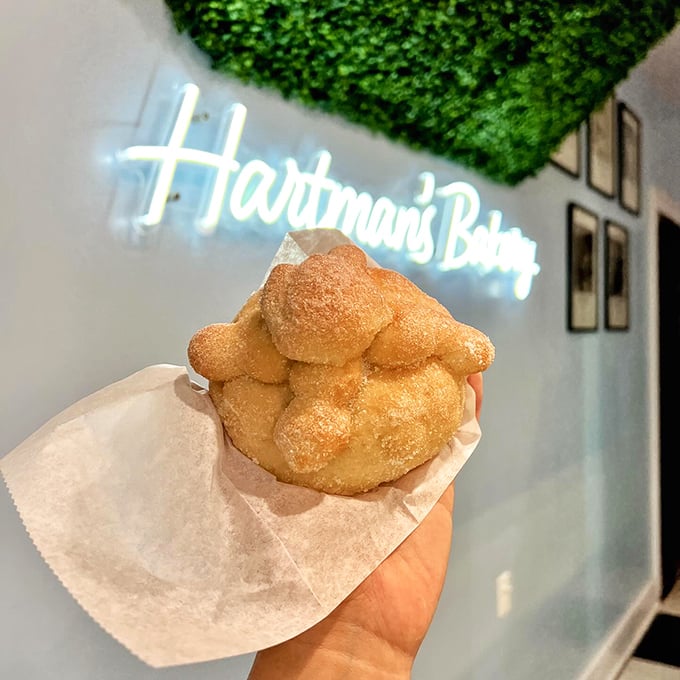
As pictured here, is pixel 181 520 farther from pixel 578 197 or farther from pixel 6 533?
pixel 578 197

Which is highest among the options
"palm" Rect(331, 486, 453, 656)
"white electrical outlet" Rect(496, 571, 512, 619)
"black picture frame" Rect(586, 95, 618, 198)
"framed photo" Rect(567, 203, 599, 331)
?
"black picture frame" Rect(586, 95, 618, 198)

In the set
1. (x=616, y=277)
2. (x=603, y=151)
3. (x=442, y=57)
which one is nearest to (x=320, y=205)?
(x=442, y=57)

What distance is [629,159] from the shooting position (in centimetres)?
403

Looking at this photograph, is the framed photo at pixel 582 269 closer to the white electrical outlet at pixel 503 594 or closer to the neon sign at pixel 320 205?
the neon sign at pixel 320 205

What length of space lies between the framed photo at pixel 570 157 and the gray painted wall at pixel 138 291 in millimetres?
312

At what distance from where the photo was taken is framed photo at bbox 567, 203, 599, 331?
126 inches

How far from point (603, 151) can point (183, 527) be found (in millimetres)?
3757

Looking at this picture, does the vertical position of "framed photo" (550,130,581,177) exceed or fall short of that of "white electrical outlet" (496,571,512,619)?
it exceeds it

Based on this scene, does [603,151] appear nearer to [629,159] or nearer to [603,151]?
[603,151]

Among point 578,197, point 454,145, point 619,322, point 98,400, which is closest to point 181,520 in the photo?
point 98,400

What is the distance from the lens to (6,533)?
1.05 meters

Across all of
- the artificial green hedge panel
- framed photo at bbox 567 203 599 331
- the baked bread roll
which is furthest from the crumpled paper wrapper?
framed photo at bbox 567 203 599 331

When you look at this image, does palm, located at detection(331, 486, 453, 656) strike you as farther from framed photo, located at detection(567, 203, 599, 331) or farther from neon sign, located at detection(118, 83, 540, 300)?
framed photo, located at detection(567, 203, 599, 331)

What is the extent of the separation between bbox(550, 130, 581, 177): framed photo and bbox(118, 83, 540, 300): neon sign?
716 millimetres
